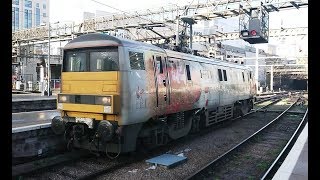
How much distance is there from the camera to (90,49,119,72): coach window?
328 inches

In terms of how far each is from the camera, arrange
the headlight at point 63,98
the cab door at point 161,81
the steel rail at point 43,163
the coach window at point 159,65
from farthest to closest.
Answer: the coach window at point 159,65, the cab door at point 161,81, the headlight at point 63,98, the steel rail at point 43,163

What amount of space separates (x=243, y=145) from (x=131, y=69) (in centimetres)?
482

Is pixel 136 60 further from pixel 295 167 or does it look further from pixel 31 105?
pixel 31 105

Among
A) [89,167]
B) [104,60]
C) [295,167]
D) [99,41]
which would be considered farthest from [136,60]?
[295,167]

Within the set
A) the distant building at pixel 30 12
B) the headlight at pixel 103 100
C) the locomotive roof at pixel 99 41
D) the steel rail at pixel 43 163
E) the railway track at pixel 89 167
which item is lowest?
the railway track at pixel 89 167

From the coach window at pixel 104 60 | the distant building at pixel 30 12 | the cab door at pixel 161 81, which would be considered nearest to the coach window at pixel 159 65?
the cab door at pixel 161 81

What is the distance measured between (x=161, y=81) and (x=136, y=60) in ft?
4.01

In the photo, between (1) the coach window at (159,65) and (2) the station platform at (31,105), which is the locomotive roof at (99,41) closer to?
(1) the coach window at (159,65)

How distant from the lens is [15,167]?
7.69m

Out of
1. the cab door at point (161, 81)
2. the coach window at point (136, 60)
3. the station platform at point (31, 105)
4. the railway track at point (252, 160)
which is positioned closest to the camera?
the railway track at point (252, 160)

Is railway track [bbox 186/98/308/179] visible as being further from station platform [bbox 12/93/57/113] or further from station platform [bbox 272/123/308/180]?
station platform [bbox 12/93/57/113]

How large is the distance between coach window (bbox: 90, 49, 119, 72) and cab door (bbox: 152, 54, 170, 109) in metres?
1.43

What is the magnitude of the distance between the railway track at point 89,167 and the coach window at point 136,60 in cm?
238

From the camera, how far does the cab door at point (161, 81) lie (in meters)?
9.39
